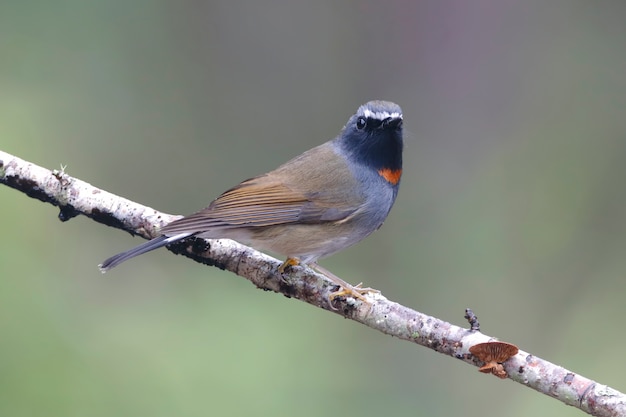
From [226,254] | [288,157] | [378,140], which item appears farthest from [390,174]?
[288,157]

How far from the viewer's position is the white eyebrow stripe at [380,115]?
5.00 m

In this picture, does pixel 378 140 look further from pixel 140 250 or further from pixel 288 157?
pixel 288 157

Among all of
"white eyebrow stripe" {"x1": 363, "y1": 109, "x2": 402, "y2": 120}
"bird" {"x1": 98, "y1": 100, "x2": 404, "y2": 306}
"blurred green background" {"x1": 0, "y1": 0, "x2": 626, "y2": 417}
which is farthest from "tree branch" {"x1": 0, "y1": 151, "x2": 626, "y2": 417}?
"blurred green background" {"x1": 0, "y1": 0, "x2": 626, "y2": 417}

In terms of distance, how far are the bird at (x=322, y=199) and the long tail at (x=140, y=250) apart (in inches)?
5.0

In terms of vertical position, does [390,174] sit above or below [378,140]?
below

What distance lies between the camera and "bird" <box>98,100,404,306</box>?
4.67 meters

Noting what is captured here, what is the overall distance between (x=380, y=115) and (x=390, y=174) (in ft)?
1.28

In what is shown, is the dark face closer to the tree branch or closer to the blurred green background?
the blurred green background

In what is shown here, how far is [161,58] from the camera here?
9438 mm

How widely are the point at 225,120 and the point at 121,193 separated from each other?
5.50 feet

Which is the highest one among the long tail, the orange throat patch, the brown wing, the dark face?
the dark face

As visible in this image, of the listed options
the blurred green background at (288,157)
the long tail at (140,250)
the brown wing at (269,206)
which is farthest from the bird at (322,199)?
the blurred green background at (288,157)

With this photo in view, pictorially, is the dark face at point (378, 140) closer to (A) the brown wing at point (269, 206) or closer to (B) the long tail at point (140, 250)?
(A) the brown wing at point (269, 206)

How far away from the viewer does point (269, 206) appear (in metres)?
4.84
